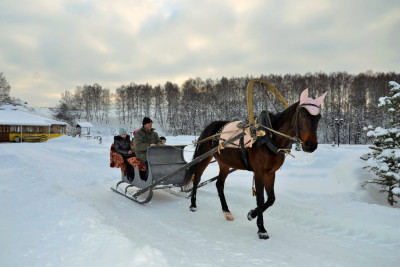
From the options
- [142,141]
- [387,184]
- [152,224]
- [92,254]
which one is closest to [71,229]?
[92,254]

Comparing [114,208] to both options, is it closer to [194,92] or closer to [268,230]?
[268,230]

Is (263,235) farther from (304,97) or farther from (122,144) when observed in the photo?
(122,144)

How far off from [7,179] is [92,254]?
5.95 meters

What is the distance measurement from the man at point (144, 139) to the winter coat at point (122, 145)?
2.37ft

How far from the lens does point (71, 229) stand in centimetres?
381

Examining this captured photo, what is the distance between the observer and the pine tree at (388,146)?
20.8ft

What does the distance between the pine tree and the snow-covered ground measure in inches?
21.5

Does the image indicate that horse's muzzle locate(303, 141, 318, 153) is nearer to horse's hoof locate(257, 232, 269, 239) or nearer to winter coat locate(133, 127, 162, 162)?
horse's hoof locate(257, 232, 269, 239)

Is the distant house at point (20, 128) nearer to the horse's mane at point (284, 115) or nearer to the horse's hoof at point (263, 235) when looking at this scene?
the horse's mane at point (284, 115)

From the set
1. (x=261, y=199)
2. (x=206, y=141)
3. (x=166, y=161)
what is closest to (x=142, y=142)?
(x=166, y=161)

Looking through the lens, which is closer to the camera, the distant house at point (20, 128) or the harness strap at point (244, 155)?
the harness strap at point (244, 155)

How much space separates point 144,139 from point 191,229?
2813mm

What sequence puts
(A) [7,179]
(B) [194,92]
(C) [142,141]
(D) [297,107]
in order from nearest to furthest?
(D) [297,107] → (C) [142,141] → (A) [7,179] → (B) [194,92]

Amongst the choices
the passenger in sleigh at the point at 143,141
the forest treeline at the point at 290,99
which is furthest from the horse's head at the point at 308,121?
the forest treeline at the point at 290,99
